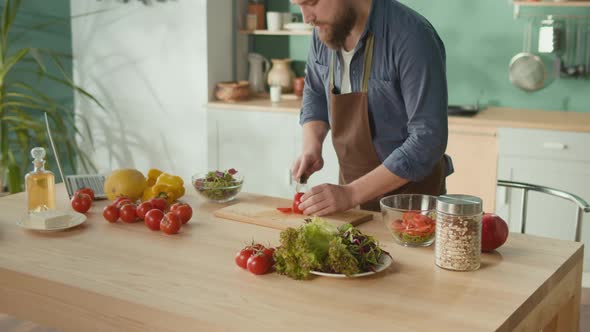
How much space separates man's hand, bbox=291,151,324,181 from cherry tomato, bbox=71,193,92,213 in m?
0.66

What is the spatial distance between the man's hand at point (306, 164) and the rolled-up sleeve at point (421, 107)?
1.07 ft

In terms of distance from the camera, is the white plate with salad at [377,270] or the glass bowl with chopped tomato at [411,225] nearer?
the white plate with salad at [377,270]

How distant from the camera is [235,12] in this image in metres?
4.91

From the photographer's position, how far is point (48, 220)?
81.5 inches


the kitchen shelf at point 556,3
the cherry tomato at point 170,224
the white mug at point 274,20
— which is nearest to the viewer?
the cherry tomato at point 170,224

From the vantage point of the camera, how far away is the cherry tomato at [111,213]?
2148 millimetres

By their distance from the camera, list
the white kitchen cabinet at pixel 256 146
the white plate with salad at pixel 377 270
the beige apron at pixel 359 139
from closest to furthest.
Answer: the white plate with salad at pixel 377 270
the beige apron at pixel 359 139
the white kitchen cabinet at pixel 256 146

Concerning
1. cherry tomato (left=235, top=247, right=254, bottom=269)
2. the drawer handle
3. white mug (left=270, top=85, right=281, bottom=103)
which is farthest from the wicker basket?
cherry tomato (left=235, top=247, right=254, bottom=269)

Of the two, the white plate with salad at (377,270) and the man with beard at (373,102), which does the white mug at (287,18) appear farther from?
the white plate with salad at (377,270)

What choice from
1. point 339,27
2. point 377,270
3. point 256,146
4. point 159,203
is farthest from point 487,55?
point 377,270

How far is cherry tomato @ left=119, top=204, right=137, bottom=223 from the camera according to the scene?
2.14 metres

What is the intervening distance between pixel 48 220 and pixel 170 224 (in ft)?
1.12

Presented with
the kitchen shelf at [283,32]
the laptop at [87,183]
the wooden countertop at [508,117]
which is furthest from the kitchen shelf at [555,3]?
the laptop at [87,183]

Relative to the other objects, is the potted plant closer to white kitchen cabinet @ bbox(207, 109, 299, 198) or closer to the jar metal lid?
white kitchen cabinet @ bbox(207, 109, 299, 198)
